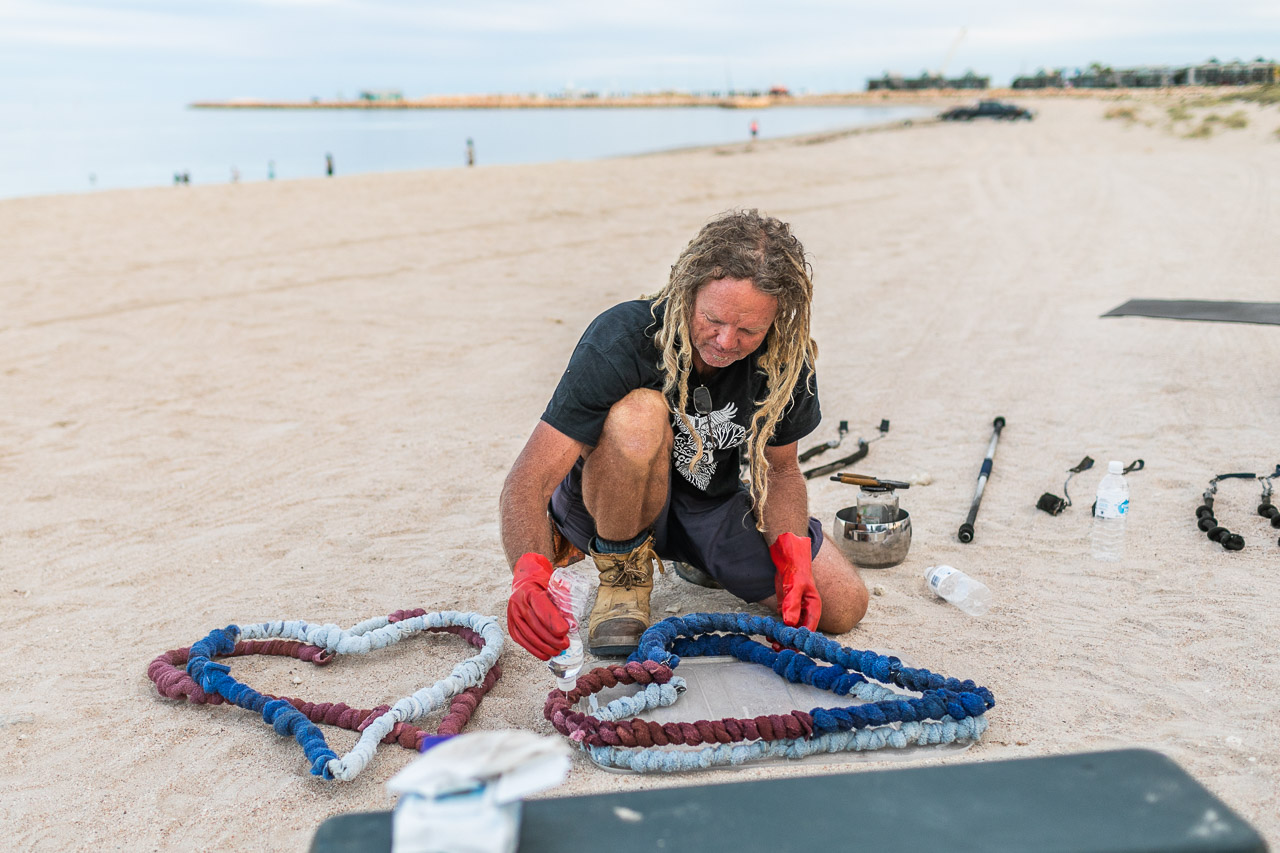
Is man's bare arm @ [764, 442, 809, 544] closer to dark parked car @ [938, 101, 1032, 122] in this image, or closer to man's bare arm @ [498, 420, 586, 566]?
man's bare arm @ [498, 420, 586, 566]

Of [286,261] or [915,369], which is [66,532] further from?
[286,261]

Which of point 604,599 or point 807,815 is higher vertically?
point 807,815

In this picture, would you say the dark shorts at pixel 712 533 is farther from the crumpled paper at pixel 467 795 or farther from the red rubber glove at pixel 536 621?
the crumpled paper at pixel 467 795

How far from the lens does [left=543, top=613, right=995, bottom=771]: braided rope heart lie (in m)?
2.41

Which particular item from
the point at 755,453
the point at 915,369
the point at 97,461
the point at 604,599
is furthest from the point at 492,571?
the point at 915,369

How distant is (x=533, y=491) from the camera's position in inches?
106

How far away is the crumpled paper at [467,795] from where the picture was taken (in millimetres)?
1112

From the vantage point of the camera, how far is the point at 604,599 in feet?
10.1

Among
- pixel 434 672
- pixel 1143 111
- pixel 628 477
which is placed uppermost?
pixel 1143 111

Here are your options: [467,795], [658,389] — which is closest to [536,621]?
[658,389]

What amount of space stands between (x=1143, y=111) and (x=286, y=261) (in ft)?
93.1

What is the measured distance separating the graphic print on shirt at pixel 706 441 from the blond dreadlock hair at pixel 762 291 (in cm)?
3

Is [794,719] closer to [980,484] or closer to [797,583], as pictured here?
[797,583]

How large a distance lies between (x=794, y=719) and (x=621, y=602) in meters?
0.78
